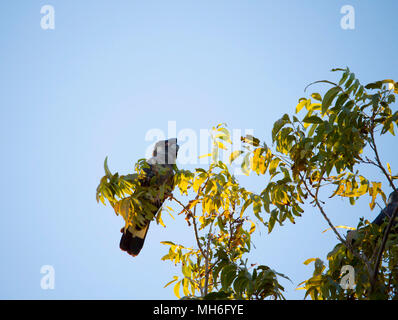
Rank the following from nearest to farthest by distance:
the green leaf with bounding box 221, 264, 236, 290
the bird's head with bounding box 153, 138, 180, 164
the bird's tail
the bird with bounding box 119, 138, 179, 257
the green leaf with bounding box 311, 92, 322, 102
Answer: the green leaf with bounding box 221, 264, 236, 290 → the green leaf with bounding box 311, 92, 322, 102 → the bird with bounding box 119, 138, 179, 257 → the bird's tail → the bird's head with bounding box 153, 138, 180, 164

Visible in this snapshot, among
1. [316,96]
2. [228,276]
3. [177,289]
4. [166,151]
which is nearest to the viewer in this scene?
[228,276]

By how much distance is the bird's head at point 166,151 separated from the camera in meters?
5.29

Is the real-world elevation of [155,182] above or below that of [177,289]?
above

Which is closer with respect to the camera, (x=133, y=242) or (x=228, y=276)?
(x=228, y=276)

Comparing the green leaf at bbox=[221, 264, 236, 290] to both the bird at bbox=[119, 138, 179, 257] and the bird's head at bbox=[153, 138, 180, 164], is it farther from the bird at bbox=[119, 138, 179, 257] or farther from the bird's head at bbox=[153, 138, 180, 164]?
the bird's head at bbox=[153, 138, 180, 164]

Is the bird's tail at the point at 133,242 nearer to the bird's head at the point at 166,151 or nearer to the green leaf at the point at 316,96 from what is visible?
the bird's head at the point at 166,151

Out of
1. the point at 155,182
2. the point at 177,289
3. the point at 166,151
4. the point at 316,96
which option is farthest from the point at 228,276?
the point at 166,151

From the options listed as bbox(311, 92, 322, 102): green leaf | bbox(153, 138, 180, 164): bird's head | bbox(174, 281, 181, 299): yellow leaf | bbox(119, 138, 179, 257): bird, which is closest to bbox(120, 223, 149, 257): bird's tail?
bbox(119, 138, 179, 257): bird

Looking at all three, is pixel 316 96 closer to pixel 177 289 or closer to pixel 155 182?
pixel 155 182

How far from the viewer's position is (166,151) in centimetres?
547

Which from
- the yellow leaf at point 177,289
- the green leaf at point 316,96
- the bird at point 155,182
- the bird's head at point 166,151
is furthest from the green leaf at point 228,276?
the bird's head at point 166,151

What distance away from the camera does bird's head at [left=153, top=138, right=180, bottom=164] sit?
208 inches

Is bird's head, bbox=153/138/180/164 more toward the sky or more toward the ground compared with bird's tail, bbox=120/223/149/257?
more toward the sky

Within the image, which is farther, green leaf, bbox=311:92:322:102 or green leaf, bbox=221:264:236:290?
green leaf, bbox=311:92:322:102
